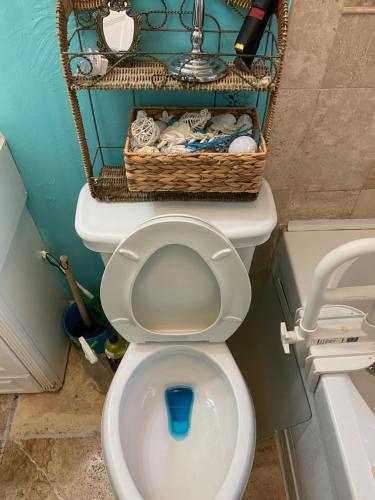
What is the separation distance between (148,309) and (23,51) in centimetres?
68

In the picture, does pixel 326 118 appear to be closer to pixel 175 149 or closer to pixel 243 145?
pixel 243 145

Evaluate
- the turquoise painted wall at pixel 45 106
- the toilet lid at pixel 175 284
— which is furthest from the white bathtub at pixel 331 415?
the turquoise painted wall at pixel 45 106

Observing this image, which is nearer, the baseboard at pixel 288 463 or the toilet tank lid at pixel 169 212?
the toilet tank lid at pixel 169 212

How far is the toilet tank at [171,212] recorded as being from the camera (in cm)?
86

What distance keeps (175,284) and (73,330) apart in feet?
2.24

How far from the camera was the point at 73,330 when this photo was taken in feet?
4.62

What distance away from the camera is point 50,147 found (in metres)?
1.00

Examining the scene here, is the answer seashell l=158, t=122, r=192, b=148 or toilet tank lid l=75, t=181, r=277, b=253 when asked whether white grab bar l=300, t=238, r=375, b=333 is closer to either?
toilet tank lid l=75, t=181, r=277, b=253

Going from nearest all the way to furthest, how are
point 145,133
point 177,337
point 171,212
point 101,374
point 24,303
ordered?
1. point 145,133
2. point 171,212
3. point 177,337
4. point 24,303
5. point 101,374

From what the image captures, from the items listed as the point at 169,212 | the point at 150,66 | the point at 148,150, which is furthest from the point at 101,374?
the point at 150,66

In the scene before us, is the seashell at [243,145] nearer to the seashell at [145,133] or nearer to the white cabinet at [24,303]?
the seashell at [145,133]

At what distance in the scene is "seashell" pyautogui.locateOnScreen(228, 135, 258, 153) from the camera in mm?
776

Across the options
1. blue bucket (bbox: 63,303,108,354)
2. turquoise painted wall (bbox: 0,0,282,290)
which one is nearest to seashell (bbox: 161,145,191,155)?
turquoise painted wall (bbox: 0,0,282,290)

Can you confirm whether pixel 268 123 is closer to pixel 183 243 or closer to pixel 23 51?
pixel 183 243
